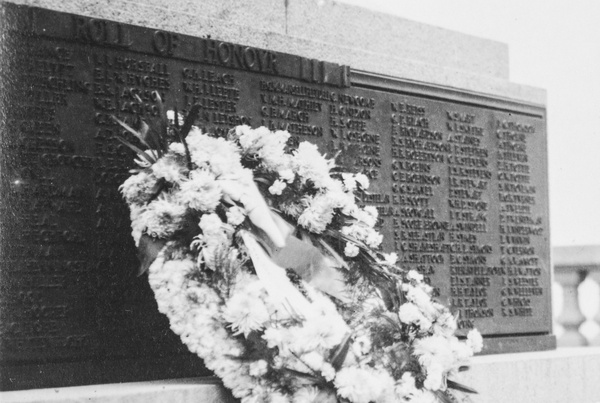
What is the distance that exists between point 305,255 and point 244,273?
435mm

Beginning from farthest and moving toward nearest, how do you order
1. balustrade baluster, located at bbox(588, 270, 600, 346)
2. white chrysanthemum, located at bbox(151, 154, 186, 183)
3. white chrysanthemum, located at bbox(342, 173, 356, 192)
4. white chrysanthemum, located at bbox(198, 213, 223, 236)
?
balustrade baluster, located at bbox(588, 270, 600, 346) → white chrysanthemum, located at bbox(342, 173, 356, 192) → white chrysanthemum, located at bbox(151, 154, 186, 183) → white chrysanthemum, located at bbox(198, 213, 223, 236)

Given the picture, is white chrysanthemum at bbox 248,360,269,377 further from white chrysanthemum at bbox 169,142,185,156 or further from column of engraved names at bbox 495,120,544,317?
column of engraved names at bbox 495,120,544,317

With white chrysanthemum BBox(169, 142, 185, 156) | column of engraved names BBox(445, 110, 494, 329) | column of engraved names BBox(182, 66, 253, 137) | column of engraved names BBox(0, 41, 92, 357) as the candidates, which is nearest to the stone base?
column of engraved names BBox(0, 41, 92, 357)

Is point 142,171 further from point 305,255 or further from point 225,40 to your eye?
point 225,40

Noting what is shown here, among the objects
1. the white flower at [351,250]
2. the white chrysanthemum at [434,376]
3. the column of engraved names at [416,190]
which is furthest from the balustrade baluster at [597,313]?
the white chrysanthemum at [434,376]

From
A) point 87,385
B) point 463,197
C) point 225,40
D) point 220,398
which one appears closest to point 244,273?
point 220,398

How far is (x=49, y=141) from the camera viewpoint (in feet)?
15.6

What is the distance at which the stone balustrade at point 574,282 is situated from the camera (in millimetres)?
8664

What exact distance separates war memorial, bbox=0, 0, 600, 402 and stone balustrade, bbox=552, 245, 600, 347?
131 cm

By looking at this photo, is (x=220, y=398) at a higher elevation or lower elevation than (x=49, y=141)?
lower

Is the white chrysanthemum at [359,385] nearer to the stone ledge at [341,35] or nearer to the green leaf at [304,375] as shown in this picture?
the green leaf at [304,375]

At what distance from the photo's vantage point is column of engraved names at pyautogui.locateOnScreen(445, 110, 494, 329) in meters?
6.82

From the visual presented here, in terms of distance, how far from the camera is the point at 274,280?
446 centimetres

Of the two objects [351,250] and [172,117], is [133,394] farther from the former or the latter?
[172,117]
